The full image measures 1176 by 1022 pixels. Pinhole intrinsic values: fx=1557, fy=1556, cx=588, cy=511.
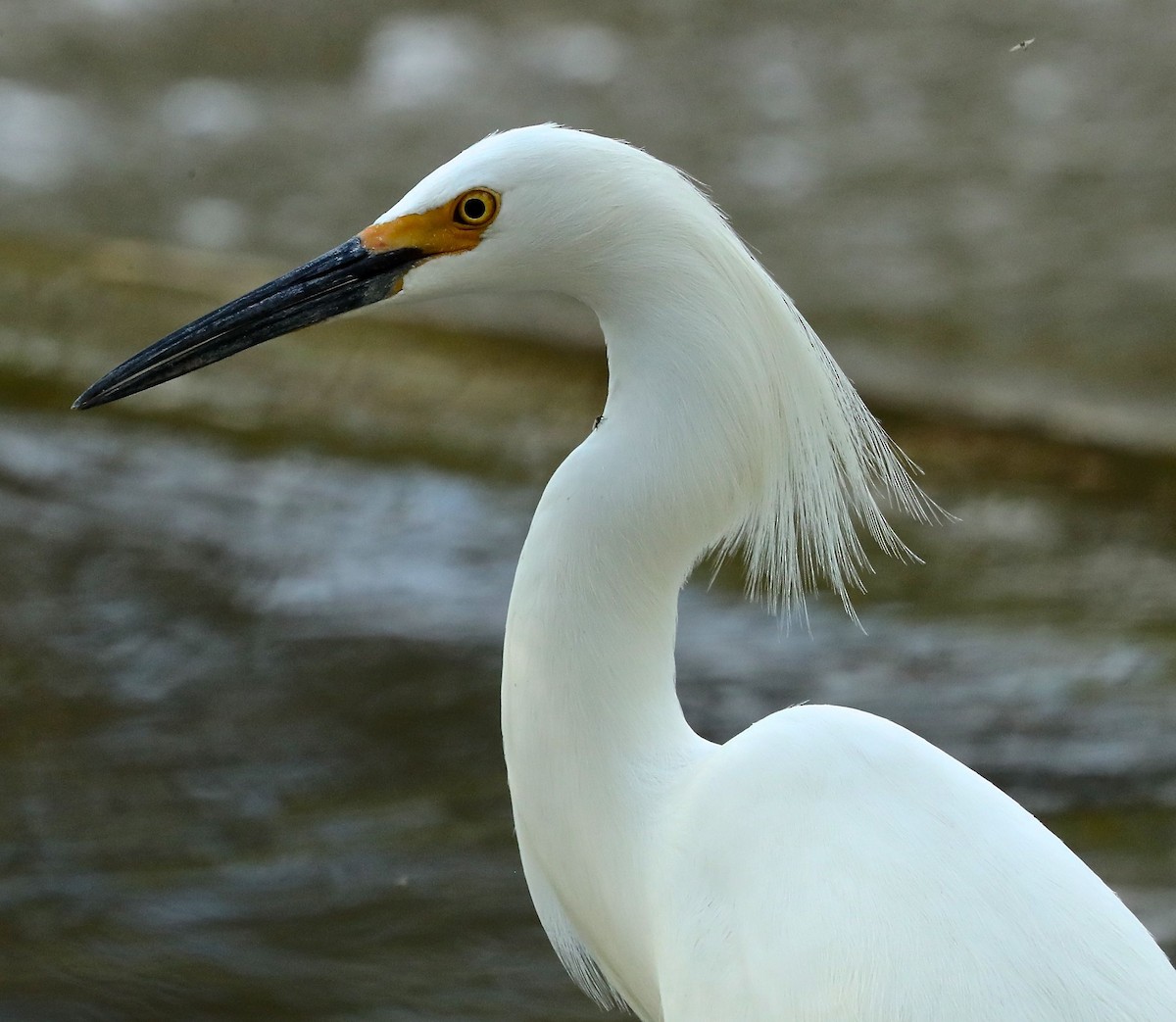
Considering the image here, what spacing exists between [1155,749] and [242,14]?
456 centimetres

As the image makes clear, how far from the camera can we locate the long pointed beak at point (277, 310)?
5.87 feet

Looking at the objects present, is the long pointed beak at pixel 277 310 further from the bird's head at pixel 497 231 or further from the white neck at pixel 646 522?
the white neck at pixel 646 522

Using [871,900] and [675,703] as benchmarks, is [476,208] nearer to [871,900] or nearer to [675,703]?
[675,703]

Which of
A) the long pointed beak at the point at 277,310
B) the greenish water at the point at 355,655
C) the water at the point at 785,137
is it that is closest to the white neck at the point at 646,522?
the long pointed beak at the point at 277,310

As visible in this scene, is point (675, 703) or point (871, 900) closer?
point (871, 900)

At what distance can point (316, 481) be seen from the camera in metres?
4.30

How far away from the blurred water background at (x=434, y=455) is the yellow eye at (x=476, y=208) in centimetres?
156

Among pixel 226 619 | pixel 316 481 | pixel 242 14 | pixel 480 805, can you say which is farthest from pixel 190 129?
pixel 480 805

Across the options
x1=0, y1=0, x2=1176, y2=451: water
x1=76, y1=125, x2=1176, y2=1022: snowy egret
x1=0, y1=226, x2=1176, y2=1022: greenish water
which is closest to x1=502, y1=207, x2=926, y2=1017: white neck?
x1=76, y1=125, x2=1176, y2=1022: snowy egret

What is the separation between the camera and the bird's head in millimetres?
1686

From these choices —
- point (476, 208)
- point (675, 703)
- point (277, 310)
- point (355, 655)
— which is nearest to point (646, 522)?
point (675, 703)

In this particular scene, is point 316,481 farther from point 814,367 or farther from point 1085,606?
point 814,367

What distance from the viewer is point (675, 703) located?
186 cm

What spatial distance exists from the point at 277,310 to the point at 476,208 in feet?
0.93
